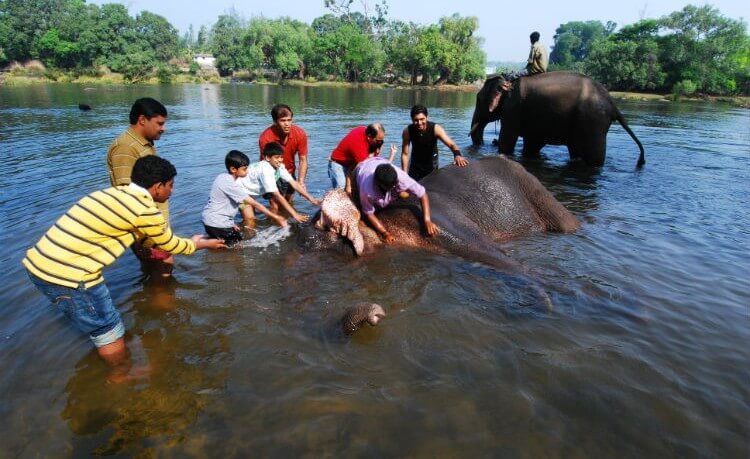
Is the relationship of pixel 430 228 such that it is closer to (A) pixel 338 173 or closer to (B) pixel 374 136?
(B) pixel 374 136

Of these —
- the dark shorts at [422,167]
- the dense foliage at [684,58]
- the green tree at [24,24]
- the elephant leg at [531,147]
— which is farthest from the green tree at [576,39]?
the dark shorts at [422,167]

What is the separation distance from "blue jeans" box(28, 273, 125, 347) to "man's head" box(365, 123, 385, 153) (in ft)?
13.5

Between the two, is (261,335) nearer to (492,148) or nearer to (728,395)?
(728,395)

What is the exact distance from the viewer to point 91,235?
3225 millimetres

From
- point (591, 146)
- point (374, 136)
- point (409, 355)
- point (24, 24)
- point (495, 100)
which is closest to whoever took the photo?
point (409, 355)

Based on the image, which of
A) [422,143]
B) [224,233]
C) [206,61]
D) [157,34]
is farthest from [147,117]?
[206,61]

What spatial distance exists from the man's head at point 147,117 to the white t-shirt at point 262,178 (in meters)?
2.10

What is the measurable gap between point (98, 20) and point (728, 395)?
9375 cm

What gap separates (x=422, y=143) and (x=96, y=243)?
5.46 m

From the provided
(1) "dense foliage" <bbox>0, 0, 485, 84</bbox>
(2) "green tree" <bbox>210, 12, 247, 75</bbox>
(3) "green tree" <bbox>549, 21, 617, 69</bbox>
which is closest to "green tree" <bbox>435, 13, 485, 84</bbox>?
(1) "dense foliage" <bbox>0, 0, 485, 84</bbox>

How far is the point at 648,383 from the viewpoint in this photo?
3410mm

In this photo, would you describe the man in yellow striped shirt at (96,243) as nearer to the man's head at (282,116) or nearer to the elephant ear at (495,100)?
the man's head at (282,116)

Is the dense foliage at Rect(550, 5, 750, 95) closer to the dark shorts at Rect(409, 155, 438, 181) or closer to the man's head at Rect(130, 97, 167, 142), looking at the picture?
the dark shorts at Rect(409, 155, 438, 181)

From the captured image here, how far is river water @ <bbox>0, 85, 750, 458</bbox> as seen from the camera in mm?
2934
